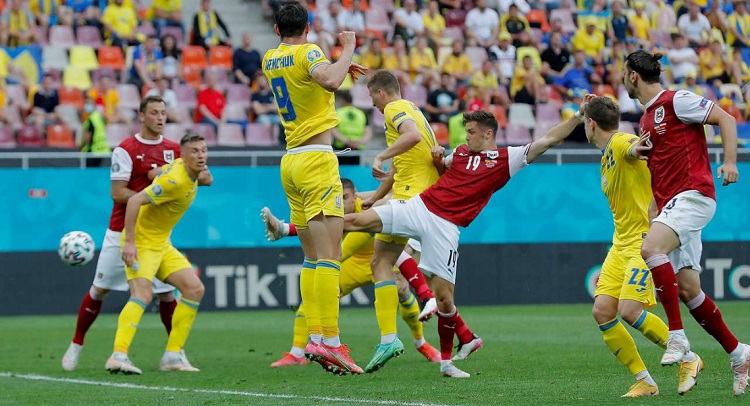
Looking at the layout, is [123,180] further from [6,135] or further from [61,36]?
[61,36]

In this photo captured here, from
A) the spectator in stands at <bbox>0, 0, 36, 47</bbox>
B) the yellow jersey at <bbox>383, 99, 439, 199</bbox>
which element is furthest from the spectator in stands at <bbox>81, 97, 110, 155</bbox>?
the yellow jersey at <bbox>383, 99, 439, 199</bbox>

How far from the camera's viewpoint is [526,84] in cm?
2317

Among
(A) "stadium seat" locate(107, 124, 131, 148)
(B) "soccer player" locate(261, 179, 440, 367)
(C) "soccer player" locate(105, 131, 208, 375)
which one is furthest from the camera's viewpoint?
(A) "stadium seat" locate(107, 124, 131, 148)

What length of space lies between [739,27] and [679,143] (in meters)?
19.4

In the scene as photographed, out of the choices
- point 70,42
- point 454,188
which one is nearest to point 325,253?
point 454,188

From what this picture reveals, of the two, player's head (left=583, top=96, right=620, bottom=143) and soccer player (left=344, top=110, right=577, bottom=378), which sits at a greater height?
player's head (left=583, top=96, right=620, bottom=143)

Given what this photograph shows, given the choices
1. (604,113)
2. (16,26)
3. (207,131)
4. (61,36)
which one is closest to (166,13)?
(61,36)

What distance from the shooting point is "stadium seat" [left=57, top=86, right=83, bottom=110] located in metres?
20.8

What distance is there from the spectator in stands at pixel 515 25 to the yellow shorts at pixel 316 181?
53.1ft

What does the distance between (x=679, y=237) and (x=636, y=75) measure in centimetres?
114

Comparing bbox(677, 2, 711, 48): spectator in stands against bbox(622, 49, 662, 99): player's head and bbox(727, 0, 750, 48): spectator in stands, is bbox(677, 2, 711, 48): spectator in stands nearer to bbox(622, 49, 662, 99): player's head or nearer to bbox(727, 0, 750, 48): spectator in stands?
bbox(727, 0, 750, 48): spectator in stands

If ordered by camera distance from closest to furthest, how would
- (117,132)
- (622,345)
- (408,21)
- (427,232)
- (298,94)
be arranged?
(622,345)
(298,94)
(427,232)
(117,132)
(408,21)

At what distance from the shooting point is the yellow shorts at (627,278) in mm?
8648

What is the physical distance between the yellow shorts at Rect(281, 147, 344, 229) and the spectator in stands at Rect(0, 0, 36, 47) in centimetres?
1401
